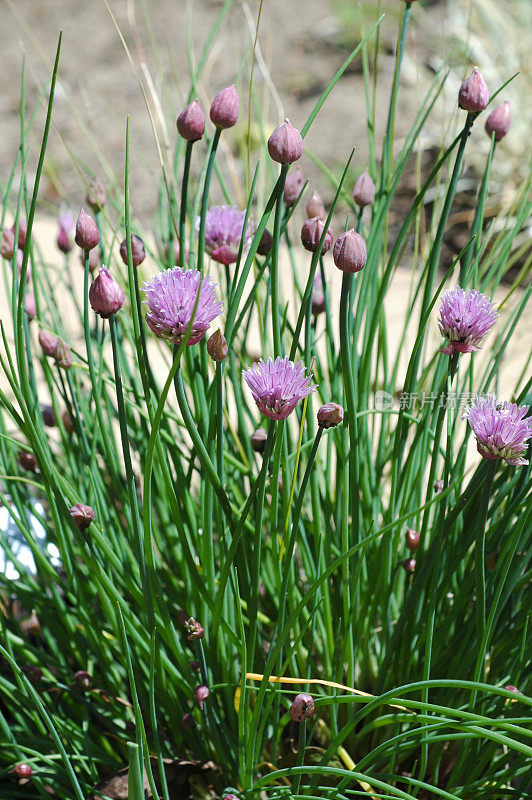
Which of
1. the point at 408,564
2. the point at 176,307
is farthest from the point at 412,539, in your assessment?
the point at 176,307

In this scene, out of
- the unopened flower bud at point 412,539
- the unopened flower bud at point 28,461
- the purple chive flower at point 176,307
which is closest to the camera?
the purple chive flower at point 176,307

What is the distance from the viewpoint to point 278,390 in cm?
55

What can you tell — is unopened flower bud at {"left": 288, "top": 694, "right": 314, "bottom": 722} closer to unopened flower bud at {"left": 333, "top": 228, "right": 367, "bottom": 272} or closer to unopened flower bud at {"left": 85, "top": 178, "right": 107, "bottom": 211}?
unopened flower bud at {"left": 333, "top": 228, "right": 367, "bottom": 272}

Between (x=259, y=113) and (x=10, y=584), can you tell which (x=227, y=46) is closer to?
(x=259, y=113)

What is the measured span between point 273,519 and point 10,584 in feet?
1.14

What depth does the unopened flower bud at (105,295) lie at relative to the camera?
0.57 meters

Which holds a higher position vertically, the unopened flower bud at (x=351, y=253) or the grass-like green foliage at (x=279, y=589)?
the unopened flower bud at (x=351, y=253)

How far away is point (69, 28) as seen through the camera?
14.9 ft

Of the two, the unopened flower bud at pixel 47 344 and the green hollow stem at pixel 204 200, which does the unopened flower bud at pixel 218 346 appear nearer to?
the green hollow stem at pixel 204 200

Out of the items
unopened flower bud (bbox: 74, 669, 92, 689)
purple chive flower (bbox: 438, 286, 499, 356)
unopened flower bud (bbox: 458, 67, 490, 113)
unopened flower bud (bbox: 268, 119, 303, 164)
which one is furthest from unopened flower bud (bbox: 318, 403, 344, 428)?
unopened flower bud (bbox: 74, 669, 92, 689)

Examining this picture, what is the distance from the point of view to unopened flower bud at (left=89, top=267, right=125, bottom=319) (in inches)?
22.6

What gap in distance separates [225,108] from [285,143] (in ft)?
0.32

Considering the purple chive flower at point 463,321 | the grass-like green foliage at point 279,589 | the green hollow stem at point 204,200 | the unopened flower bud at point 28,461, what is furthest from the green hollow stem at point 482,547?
the unopened flower bud at point 28,461

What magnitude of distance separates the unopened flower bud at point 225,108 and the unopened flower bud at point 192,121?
0.05 ft
